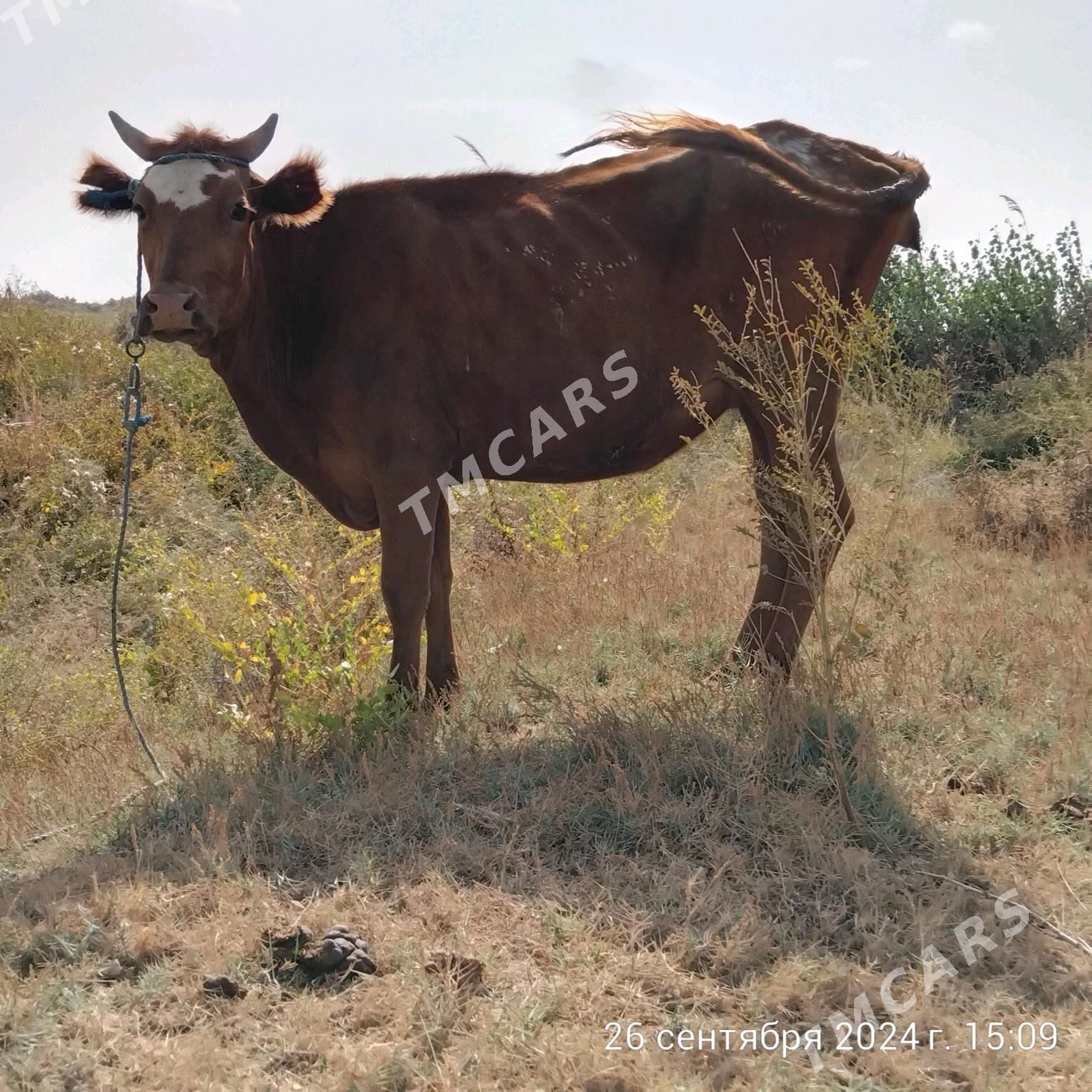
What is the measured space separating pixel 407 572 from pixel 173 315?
1.49 meters

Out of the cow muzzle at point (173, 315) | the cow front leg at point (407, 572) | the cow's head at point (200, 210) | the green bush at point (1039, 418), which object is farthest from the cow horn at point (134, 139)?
the green bush at point (1039, 418)

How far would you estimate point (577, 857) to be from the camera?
13.2ft

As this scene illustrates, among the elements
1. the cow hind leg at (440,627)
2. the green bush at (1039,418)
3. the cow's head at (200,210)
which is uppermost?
the cow's head at (200,210)

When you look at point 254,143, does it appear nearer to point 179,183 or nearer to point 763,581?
point 179,183

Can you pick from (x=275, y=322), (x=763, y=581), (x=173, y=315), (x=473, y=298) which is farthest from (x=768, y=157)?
(x=173, y=315)

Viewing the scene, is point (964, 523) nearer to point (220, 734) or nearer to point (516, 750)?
point (516, 750)

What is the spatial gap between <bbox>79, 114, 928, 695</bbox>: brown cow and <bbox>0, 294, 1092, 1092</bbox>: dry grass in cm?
67

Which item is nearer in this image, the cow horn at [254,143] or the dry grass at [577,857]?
the dry grass at [577,857]

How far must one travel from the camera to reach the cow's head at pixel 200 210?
4.43m

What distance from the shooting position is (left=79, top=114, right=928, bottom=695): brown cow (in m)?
4.87

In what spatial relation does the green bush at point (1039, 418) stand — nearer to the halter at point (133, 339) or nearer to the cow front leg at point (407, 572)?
the cow front leg at point (407, 572)

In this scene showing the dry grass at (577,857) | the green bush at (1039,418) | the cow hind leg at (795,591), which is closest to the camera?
the dry grass at (577,857)

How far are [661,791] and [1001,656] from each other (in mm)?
2374

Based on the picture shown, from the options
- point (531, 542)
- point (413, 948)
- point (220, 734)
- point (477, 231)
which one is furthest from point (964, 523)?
point (413, 948)
